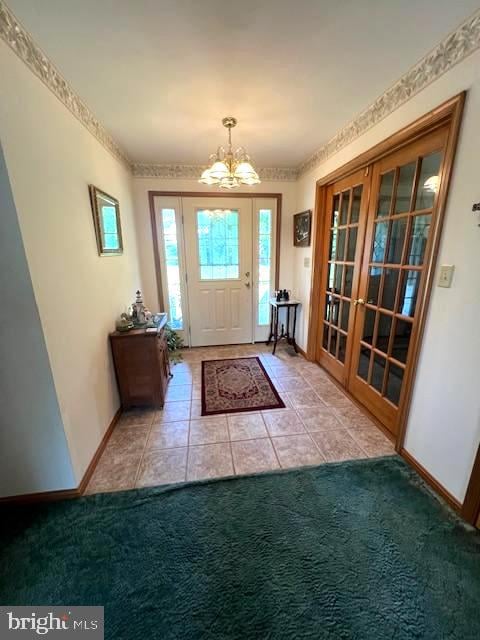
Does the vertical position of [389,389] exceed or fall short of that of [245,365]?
it exceeds it

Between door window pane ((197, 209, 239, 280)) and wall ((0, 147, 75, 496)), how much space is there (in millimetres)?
2417

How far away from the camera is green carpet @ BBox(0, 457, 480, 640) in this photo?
3.29 feet

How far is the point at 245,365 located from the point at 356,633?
2.34 m

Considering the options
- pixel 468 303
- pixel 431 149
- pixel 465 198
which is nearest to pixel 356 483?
pixel 468 303

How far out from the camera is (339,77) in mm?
1589

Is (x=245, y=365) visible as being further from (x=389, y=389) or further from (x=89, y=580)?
(x=89, y=580)

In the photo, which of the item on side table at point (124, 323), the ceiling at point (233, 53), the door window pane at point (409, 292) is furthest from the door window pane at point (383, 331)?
the item on side table at point (124, 323)

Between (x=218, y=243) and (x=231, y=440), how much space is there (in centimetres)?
245

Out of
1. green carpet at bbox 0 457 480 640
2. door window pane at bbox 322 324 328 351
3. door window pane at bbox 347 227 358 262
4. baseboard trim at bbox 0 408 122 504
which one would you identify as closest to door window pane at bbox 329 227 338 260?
door window pane at bbox 347 227 358 262

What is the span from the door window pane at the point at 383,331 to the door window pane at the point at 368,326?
0.30 ft

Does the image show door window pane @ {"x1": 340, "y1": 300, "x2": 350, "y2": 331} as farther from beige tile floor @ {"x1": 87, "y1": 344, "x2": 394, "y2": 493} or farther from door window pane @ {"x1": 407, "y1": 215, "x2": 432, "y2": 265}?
door window pane @ {"x1": 407, "y1": 215, "x2": 432, "y2": 265}

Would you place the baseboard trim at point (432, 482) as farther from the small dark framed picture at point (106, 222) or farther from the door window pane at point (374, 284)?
the small dark framed picture at point (106, 222)

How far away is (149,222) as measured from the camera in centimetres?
332

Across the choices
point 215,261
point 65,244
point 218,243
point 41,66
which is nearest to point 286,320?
point 215,261
